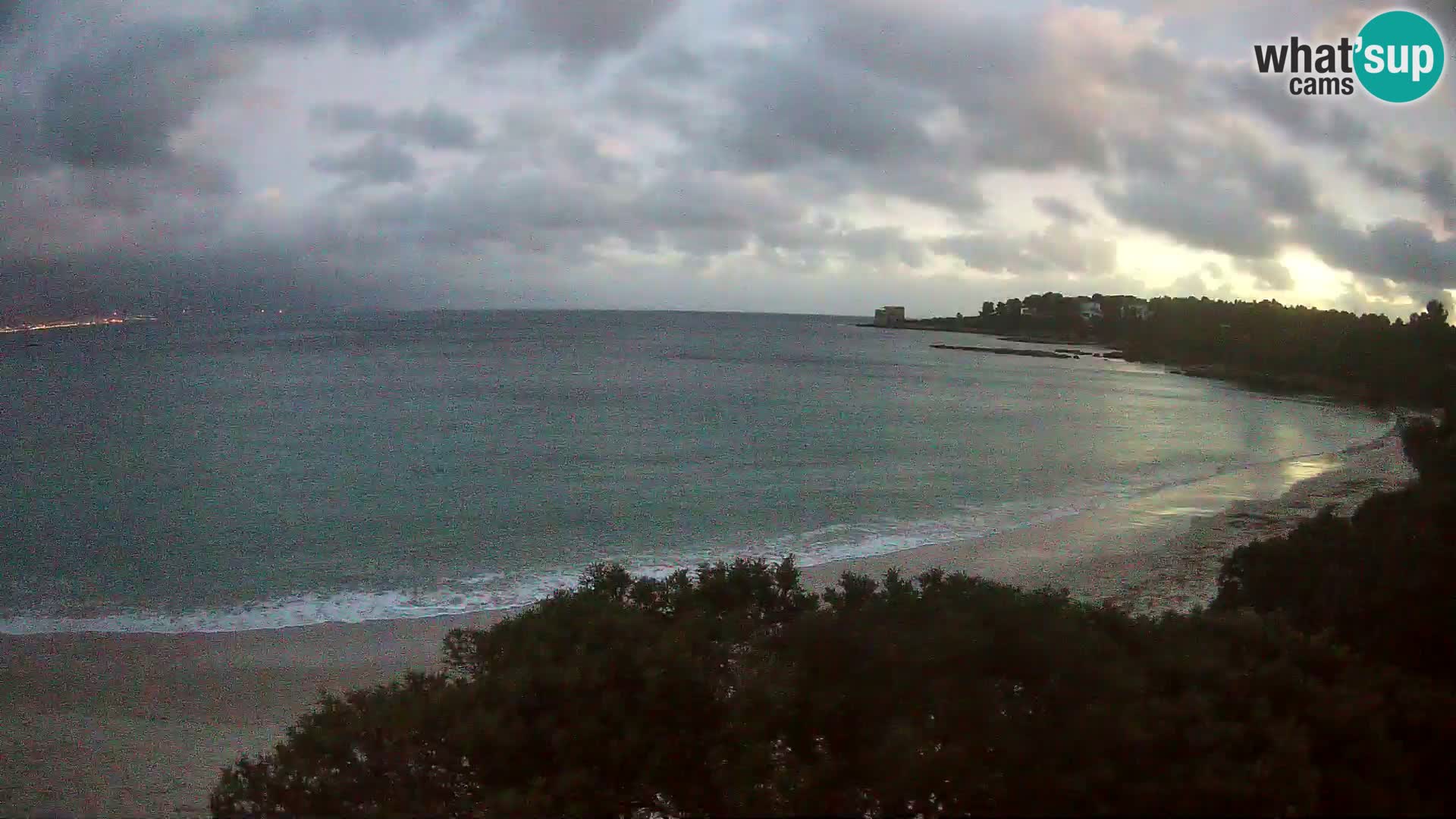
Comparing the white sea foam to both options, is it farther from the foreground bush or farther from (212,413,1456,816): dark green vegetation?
the foreground bush

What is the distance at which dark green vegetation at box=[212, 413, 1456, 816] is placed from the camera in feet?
15.6

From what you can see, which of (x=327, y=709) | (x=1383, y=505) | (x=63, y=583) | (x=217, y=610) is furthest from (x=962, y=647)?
(x=63, y=583)

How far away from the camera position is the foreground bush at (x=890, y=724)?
4758 millimetres

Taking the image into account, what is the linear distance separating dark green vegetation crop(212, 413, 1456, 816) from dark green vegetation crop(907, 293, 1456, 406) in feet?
45.4

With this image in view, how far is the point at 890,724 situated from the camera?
5336 millimetres

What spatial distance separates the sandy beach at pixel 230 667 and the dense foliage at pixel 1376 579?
189 inches

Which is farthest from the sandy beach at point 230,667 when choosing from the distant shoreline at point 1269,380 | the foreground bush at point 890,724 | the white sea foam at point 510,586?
the distant shoreline at point 1269,380

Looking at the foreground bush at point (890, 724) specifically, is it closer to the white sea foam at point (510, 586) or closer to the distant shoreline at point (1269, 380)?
the white sea foam at point (510, 586)

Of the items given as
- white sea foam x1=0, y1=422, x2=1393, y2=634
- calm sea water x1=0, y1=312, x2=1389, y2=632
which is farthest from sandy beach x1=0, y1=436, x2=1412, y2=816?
calm sea water x1=0, y1=312, x2=1389, y2=632

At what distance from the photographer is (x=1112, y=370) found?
95.2m

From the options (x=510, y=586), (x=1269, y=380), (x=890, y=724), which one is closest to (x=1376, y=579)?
(x=890, y=724)

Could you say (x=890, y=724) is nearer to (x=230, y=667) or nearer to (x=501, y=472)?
(x=230, y=667)

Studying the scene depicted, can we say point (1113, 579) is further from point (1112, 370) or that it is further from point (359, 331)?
point (359, 331)

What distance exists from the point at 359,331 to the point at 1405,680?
611 feet
